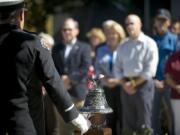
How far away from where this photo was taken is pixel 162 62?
37.1 feet

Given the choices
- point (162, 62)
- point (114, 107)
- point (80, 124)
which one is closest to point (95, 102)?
point (80, 124)

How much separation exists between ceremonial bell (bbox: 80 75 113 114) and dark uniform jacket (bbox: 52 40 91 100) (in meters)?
4.71

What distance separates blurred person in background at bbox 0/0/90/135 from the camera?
5.86 metres

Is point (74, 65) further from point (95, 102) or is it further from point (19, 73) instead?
point (19, 73)

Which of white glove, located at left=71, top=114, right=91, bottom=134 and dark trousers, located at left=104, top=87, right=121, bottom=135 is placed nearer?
white glove, located at left=71, top=114, right=91, bottom=134

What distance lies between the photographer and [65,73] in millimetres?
11727

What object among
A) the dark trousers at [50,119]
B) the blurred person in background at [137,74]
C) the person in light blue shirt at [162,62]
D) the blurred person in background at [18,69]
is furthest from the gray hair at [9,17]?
the person in light blue shirt at [162,62]

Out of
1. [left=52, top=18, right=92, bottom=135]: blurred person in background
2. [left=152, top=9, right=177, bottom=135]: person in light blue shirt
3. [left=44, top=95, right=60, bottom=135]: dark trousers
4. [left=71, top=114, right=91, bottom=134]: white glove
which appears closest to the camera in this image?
[left=71, top=114, right=91, bottom=134]: white glove

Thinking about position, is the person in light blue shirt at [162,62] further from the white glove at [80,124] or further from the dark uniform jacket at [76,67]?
the white glove at [80,124]

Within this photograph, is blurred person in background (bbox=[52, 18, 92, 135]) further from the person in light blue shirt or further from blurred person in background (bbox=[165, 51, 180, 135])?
blurred person in background (bbox=[165, 51, 180, 135])

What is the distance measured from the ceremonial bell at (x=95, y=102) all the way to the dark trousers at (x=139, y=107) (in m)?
3.90

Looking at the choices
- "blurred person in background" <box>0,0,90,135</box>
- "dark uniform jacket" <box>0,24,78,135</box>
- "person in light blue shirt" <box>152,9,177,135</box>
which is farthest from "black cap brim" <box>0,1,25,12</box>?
"person in light blue shirt" <box>152,9,177,135</box>

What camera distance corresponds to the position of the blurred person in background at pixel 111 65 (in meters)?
11.5

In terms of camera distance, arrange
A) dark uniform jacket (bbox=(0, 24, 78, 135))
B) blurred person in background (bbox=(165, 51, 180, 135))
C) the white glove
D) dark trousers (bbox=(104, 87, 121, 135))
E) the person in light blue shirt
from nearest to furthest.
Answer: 1. dark uniform jacket (bbox=(0, 24, 78, 135))
2. the white glove
3. blurred person in background (bbox=(165, 51, 180, 135))
4. the person in light blue shirt
5. dark trousers (bbox=(104, 87, 121, 135))
